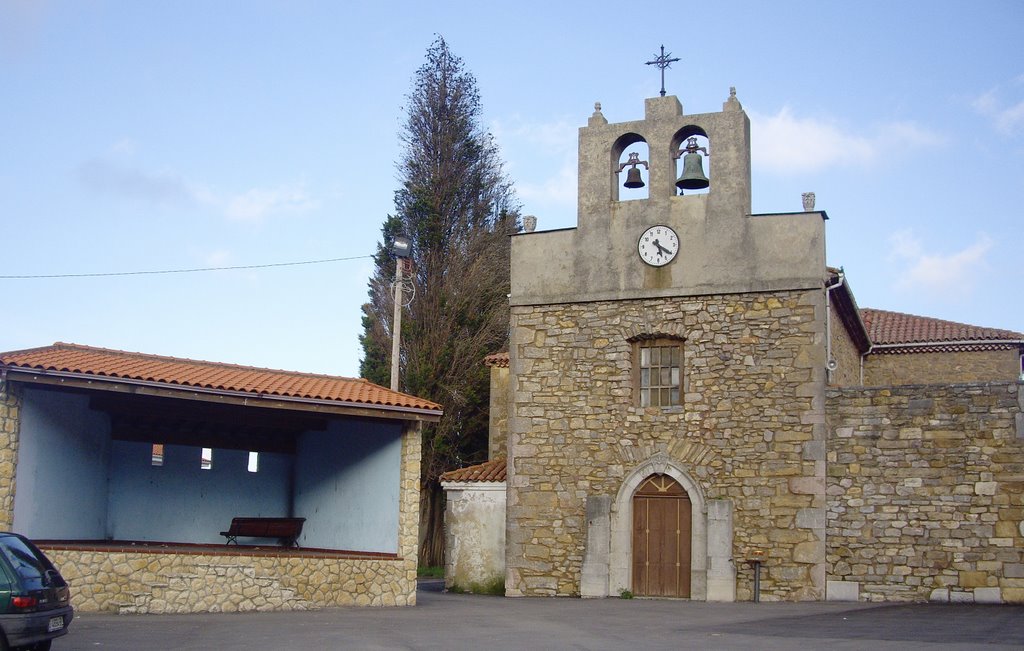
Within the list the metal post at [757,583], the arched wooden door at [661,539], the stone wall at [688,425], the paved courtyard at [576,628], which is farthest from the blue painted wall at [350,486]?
the metal post at [757,583]

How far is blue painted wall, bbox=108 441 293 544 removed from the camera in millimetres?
17922

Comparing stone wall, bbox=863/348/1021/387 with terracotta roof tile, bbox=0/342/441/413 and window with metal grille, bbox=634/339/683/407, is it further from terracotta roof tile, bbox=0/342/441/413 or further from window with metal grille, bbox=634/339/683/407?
terracotta roof tile, bbox=0/342/441/413

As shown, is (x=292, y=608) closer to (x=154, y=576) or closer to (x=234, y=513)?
(x=154, y=576)

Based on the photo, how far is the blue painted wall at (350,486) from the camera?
658 inches

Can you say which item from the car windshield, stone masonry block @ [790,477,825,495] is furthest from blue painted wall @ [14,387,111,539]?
stone masonry block @ [790,477,825,495]

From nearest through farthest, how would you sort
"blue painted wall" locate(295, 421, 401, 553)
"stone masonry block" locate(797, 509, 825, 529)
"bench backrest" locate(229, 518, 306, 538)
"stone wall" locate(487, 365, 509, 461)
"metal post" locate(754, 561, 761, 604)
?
1. "blue painted wall" locate(295, 421, 401, 553)
2. "stone masonry block" locate(797, 509, 825, 529)
3. "metal post" locate(754, 561, 761, 604)
4. "bench backrest" locate(229, 518, 306, 538)
5. "stone wall" locate(487, 365, 509, 461)

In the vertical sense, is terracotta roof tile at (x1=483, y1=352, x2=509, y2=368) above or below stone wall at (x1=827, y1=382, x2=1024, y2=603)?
above

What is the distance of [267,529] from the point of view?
701 inches

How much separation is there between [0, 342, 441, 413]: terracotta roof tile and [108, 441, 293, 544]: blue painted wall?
2.59 metres

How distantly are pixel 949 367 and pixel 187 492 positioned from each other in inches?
617

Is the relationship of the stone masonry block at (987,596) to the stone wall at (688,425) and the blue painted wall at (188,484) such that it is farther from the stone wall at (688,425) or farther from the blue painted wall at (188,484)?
the blue painted wall at (188,484)

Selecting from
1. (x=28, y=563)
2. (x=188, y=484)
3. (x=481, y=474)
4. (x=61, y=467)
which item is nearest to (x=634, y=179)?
(x=481, y=474)

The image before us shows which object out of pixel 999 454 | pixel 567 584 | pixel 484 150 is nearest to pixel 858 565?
pixel 999 454

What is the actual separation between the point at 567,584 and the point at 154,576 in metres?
7.25
